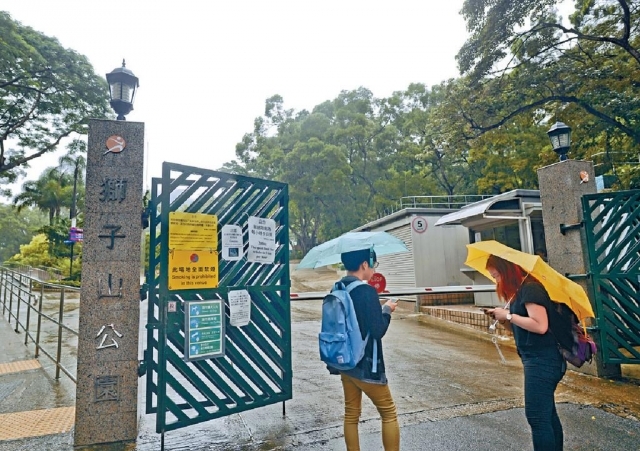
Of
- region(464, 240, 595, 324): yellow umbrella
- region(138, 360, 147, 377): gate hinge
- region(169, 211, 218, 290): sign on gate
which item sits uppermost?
region(169, 211, 218, 290): sign on gate

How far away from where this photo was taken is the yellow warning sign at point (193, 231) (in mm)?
3367

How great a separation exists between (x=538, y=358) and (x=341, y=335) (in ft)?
4.08

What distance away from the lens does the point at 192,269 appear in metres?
3.41

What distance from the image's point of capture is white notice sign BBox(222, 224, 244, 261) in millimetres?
3619

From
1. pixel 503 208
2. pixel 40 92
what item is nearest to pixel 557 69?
pixel 503 208

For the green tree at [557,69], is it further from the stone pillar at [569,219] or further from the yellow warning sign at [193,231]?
the yellow warning sign at [193,231]

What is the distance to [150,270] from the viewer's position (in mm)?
3371

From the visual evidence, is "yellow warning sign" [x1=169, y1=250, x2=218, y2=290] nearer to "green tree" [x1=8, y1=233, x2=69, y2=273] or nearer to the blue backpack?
the blue backpack

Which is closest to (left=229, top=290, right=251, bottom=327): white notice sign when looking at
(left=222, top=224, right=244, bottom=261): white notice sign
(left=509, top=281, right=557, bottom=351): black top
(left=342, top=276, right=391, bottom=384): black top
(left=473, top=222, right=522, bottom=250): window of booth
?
(left=222, top=224, right=244, bottom=261): white notice sign

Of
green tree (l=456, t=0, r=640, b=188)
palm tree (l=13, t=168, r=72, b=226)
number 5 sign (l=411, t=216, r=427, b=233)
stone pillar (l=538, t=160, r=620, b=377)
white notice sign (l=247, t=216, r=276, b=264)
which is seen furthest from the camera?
palm tree (l=13, t=168, r=72, b=226)

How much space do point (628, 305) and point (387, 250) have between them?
334 cm

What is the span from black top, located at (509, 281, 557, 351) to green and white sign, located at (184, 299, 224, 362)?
7.67 feet

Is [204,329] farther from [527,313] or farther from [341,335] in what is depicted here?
[527,313]

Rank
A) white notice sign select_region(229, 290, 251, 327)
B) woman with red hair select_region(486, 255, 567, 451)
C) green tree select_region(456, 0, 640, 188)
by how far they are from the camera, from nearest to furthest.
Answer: woman with red hair select_region(486, 255, 567, 451) < white notice sign select_region(229, 290, 251, 327) < green tree select_region(456, 0, 640, 188)
